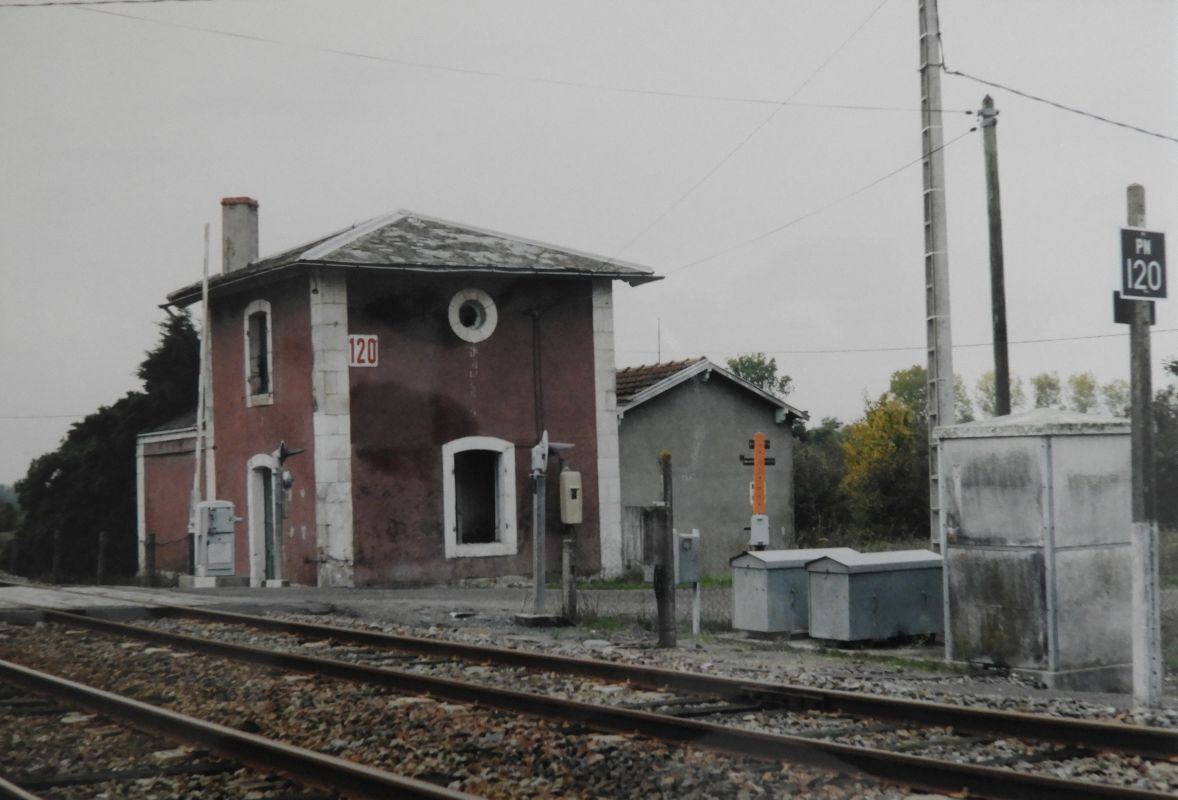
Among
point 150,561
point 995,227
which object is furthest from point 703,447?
point 150,561

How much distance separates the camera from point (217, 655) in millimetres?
11953

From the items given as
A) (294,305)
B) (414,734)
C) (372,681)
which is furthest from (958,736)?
(294,305)

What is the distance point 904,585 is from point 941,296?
15.1 ft

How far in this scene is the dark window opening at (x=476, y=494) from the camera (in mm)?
22672

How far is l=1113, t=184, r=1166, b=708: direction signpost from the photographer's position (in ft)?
29.0

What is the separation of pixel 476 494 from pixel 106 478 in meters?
9.88

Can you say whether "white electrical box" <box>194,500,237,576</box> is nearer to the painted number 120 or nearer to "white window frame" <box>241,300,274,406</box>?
"white window frame" <box>241,300,274,406</box>

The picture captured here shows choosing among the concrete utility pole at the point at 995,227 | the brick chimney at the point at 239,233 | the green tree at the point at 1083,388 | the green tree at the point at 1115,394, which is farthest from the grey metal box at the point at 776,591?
the green tree at the point at 1083,388

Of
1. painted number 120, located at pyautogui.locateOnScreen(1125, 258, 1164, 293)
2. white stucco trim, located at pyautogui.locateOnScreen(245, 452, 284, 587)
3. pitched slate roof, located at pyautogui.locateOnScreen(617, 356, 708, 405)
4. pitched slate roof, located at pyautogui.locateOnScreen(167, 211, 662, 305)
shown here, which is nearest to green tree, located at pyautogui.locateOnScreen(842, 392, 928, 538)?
pitched slate roof, located at pyautogui.locateOnScreen(617, 356, 708, 405)

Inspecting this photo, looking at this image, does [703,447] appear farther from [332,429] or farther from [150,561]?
[150,561]

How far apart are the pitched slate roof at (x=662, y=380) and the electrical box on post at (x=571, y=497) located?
326 cm

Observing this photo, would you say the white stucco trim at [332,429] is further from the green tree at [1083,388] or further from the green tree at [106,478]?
the green tree at [1083,388]

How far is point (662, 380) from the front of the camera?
25969mm

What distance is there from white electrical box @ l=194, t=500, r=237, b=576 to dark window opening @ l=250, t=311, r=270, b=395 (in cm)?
242
